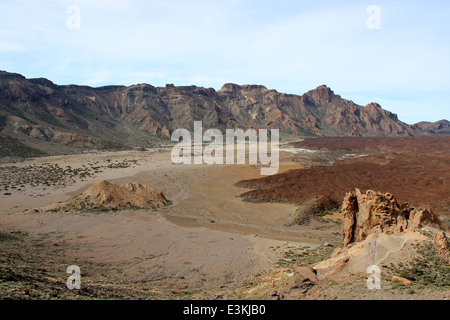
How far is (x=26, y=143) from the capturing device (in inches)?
2623

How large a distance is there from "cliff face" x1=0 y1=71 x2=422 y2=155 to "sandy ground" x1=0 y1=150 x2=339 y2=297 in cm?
5915

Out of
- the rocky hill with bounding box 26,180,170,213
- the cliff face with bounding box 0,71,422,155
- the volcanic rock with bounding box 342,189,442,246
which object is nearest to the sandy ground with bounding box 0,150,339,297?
the rocky hill with bounding box 26,180,170,213

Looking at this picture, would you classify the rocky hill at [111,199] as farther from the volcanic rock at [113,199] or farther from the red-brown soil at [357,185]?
the red-brown soil at [357,185]

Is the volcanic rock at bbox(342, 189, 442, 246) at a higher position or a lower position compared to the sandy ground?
higher

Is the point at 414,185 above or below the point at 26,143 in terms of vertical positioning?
below

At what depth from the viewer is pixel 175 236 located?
18.3 metres

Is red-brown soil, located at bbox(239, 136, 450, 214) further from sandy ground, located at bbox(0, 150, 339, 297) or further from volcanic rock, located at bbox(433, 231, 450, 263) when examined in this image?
volcanic rock, located at bbox(433, 231, 450, 263)

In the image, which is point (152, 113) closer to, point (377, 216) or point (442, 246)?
point (377, 216)

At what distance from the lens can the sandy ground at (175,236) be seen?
12906 millimetres

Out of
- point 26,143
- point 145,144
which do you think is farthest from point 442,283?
point 145,144

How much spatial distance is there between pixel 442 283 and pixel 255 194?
73.3ft

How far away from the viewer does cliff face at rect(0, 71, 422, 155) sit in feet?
275
